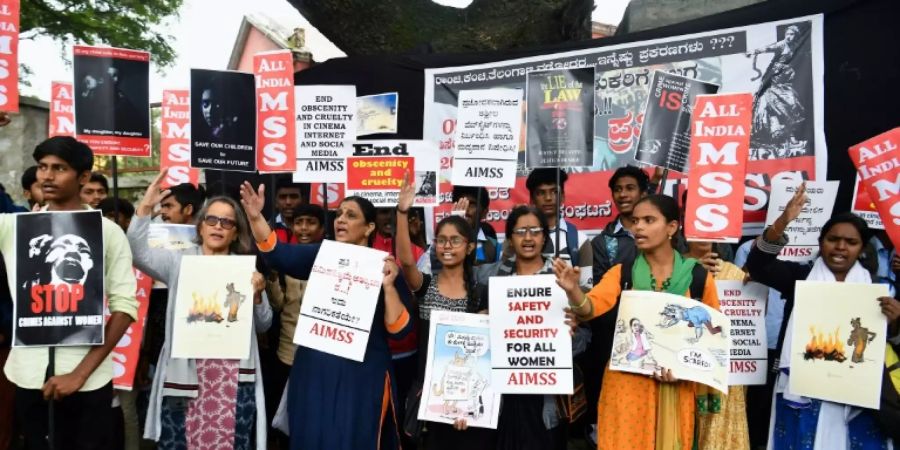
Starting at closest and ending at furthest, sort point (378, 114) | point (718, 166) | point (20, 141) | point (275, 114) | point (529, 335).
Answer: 1. point (529, 335)
2. point (718, 166)
3. point (275, 114)
4. point (378, 114)
5. point (20, 141)

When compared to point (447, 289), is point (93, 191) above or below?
above

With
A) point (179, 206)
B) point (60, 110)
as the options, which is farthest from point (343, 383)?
point (60, 110)

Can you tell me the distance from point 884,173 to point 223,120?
4.21 metres

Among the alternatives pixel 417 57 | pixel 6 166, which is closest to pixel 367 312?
pixel 417 57

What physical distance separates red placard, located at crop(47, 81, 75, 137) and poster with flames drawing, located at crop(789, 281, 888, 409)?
242 inches

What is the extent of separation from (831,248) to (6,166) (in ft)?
39.1

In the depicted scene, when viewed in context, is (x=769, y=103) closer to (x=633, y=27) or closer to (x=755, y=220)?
(x=755, y=220)

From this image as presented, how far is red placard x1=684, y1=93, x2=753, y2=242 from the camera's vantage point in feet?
13.8

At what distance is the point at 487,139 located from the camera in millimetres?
4984

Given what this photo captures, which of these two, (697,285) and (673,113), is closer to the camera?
(697,285)

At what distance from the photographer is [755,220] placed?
588 cm

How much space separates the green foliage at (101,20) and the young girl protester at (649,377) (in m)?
12.4

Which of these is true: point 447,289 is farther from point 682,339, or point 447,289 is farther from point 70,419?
point 70,419

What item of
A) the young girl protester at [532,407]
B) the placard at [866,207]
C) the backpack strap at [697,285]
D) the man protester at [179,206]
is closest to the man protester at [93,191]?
the man protester at [179,206]
